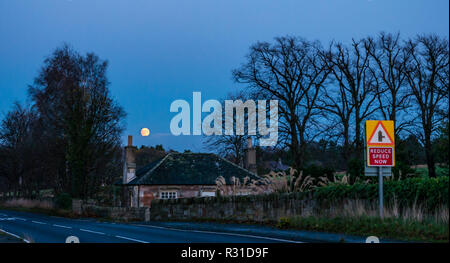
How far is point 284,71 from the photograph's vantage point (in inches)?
1585

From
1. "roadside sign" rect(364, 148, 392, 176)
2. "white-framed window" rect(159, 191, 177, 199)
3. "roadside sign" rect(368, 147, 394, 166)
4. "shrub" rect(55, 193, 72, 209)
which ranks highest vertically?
"roadside sign" rect(368, 147, 394, 166)

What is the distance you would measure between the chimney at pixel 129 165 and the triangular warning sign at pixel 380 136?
30546 mm

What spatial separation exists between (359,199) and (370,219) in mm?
1994

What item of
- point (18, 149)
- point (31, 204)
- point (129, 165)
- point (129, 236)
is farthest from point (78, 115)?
point (129, 236)

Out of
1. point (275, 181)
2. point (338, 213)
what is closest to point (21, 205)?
point (275, 181)

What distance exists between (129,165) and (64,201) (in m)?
5.88

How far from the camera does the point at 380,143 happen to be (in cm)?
1454

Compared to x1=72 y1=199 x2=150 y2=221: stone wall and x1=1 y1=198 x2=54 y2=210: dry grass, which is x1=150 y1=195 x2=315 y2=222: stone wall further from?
x1=1 y1=198 x2=54 y2=210: dry grass

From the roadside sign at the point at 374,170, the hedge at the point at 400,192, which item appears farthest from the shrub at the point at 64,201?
the roadside sign at the point at 374,170

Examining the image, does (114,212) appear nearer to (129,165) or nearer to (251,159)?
(129,165)

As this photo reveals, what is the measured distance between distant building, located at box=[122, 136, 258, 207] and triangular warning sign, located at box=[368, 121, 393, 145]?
979 inches

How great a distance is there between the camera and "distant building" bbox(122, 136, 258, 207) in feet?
132

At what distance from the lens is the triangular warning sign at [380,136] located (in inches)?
556

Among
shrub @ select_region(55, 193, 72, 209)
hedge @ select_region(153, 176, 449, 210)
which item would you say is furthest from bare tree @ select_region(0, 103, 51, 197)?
hedge @ select_region(153, 176, 449, 210)
